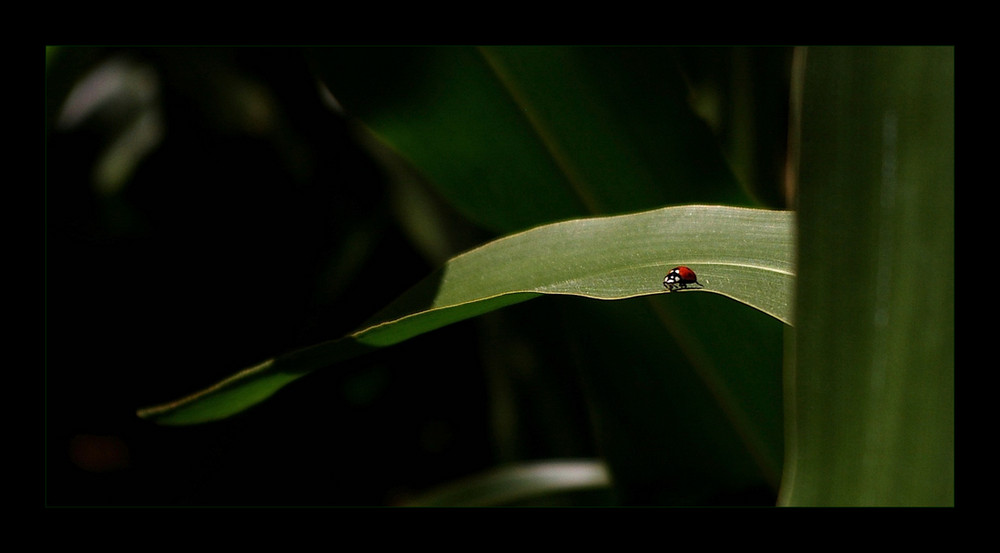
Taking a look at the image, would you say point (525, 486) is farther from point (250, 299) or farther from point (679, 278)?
point (250, 299)

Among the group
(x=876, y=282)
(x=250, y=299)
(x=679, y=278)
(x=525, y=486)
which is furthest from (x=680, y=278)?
(x=250, y=299)

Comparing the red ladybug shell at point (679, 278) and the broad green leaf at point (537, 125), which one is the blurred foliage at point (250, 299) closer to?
the broad green leaf at point (537, 125)

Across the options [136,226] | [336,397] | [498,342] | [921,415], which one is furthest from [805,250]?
[136,226]

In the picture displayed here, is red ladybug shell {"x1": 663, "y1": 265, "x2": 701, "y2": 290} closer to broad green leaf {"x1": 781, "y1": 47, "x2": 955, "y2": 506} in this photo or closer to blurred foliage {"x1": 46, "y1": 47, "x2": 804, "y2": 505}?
broad green leaf {"x1": 781, "y1": 47, "x2": 955, "y2": 506}

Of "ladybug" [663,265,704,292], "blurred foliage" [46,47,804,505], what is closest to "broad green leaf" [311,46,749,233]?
"ladybug" [663,265,704,292]

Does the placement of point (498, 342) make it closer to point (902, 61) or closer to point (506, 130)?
point (506, 130)

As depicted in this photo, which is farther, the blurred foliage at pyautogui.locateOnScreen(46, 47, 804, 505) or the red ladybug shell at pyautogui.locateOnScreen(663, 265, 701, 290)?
the blurred foliage at pyautogui.locateOnScreen(46, 47, 804, 505)
